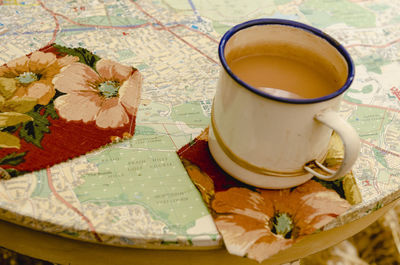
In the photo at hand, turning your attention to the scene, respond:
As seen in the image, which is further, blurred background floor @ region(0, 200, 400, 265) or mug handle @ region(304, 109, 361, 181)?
blurred background floor @ region(0, 200, 400, 265)

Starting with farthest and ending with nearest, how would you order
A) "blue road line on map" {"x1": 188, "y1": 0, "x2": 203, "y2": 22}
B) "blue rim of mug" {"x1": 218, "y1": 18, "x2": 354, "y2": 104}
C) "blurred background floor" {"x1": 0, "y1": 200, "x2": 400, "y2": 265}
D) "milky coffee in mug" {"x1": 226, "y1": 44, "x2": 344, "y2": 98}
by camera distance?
1. "blurred background floor" {"x1": 0, "y1": 200, "x2": 400, "y2": 265}
2. "blue road line on map" {"x1": 188, "y1": 0, "x2": 203, "y2": 22}
3. "milky coffee in mug" {"x1": 226, "y1": 44, "x2": 344, "y2": 98}
4. "blue rim of mug" {"x1": 218, "y1": 18, "x2": 354, "y2": 104}

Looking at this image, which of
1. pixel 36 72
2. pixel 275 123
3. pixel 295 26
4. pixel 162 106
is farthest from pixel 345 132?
pixel 36 72

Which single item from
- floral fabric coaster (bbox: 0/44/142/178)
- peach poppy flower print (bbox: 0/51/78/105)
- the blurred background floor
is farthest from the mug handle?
the blurred background floor

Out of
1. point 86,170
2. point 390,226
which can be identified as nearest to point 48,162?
point 86,170

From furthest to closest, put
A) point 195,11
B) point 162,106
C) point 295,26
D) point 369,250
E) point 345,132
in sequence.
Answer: point 369,250 < point 195,11 < point 162,106 < point 295,26 < point 345,132

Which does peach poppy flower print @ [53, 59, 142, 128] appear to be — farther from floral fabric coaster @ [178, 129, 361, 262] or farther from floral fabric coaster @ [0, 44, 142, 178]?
floral fabric coaster @ [178, 129, 361, 262]

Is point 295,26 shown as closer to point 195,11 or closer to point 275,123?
point 275,123
